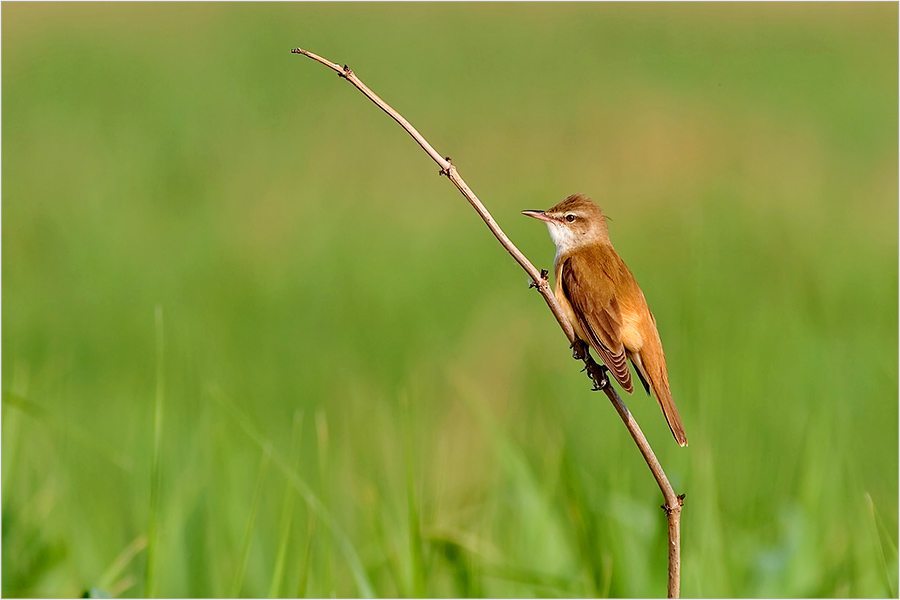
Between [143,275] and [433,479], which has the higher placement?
[143,275]

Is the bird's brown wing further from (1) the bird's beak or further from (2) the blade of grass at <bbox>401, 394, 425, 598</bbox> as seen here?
(2) the blade of grass at <bbox>401, 394, 425, 598</bbox>

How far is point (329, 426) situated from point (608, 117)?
620 centimetres

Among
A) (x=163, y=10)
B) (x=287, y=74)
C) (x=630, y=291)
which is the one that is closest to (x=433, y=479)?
(x=630, y=291)

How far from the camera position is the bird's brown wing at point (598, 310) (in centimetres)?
294

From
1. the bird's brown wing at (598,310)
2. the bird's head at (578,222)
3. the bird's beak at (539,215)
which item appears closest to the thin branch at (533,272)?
the bird's brown wing at (598,310)

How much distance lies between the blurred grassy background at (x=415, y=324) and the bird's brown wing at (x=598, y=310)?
64 cm

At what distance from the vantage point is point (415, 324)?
7.95m

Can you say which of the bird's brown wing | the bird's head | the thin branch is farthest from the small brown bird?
the thin branch

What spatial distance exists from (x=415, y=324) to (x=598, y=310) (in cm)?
495

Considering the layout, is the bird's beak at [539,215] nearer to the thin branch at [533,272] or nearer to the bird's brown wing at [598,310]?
the bird's brown wing at [598,310]

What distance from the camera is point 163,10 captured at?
594 inches

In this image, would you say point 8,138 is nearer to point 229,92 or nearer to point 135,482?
point 229,92

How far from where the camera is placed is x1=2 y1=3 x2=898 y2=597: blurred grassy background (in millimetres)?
3684

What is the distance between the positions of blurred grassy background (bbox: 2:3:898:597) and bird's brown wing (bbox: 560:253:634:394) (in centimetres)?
64
